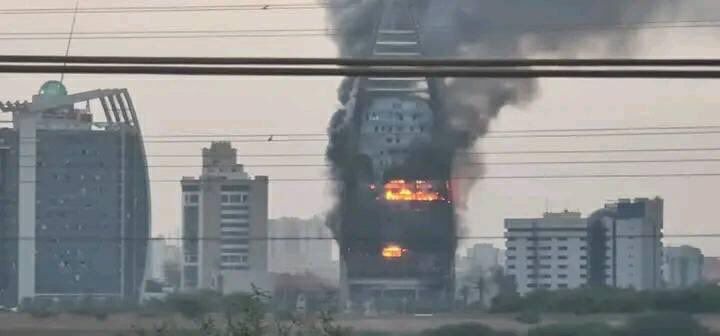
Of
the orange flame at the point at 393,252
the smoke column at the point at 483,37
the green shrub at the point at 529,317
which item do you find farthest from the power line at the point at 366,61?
the orange flame at the point at 393,252

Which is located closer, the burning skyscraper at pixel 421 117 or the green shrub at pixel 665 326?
the green shrub at pixel 665 326

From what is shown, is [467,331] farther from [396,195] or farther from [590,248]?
[396,195]

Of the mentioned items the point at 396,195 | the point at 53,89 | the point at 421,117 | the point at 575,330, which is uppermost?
the point at 421,117

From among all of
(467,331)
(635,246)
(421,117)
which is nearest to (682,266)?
(635,246)

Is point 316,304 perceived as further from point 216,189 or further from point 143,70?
point 143,70

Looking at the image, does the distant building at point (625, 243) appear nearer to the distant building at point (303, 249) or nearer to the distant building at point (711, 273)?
the distant building at point (711, 273)

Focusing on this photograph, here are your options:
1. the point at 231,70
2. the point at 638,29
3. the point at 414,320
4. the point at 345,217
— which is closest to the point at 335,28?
the point at 345,217
